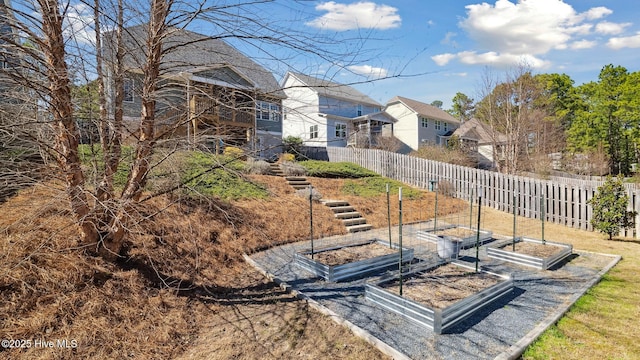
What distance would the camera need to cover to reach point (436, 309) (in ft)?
11.2

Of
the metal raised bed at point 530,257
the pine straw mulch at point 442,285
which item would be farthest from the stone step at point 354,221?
the pine straw mulch at point 442,285

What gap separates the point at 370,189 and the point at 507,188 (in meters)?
5.43

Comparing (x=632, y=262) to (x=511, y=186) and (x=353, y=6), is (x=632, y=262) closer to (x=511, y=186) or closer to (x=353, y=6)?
(x=511, y=186)

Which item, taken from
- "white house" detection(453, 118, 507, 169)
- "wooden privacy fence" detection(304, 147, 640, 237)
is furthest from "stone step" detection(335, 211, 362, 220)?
"white house" detection(453, 118, 507, 169)

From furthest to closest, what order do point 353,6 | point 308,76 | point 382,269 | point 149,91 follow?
point 382,269
point 149,91
point 308,76
point 353,6

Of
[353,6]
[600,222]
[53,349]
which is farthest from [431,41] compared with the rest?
[600,222]

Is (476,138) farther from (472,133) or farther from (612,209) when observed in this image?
(612,209)

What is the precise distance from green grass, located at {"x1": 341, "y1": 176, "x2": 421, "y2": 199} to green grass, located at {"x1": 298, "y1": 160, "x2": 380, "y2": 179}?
2.23ft

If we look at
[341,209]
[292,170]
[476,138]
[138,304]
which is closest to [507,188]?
[341,209]

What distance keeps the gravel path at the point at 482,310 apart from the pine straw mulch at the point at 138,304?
14.8 inches

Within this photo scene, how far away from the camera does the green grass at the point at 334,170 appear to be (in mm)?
13898

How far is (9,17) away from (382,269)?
6.07 metres

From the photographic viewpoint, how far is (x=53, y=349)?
9.61ft

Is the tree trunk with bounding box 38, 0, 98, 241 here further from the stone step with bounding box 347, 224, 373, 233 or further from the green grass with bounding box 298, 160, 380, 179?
the green grass with bounding box 298, 160, 380, 179
